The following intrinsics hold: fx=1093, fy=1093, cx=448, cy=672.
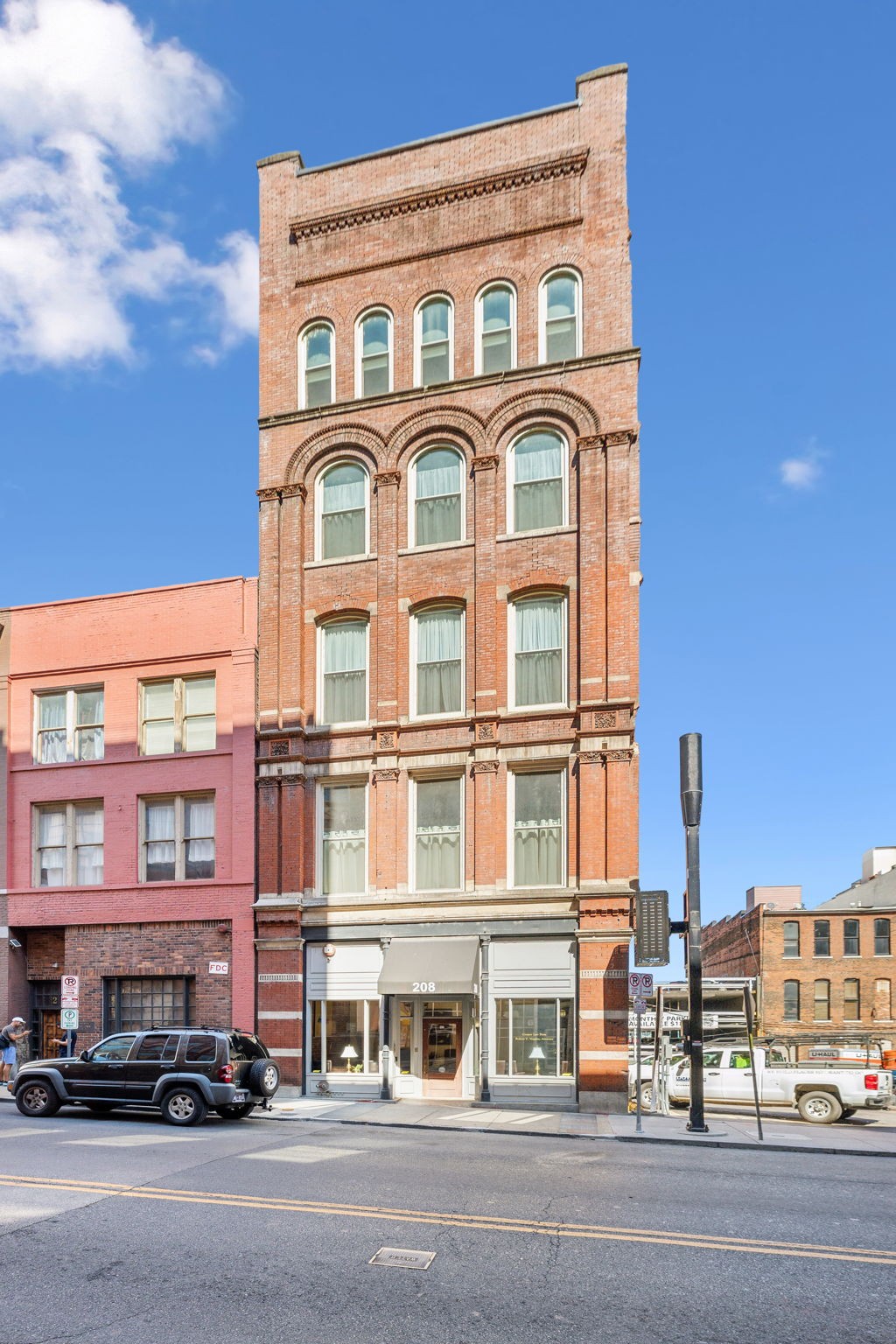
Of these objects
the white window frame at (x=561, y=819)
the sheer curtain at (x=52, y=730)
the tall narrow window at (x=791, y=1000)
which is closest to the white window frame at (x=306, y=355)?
the sheer curtain at (x=52, y=730)

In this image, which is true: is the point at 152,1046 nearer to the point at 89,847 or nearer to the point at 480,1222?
the point at 89,847

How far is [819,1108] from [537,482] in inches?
554

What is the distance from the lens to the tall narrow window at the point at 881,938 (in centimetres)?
5650

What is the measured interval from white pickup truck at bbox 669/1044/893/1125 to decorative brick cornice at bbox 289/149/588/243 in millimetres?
19304

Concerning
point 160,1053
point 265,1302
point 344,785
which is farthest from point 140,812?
point 265,1302

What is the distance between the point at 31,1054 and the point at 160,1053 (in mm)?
10149

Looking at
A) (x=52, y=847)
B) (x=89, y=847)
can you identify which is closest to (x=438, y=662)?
(x=89, y=847)

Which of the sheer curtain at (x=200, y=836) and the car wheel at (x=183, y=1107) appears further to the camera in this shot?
the sheer curtain at (x=200, y=836)

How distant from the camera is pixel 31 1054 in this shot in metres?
25.8

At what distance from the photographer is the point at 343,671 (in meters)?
25.0

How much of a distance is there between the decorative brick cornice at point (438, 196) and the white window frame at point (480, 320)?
214 centimetres

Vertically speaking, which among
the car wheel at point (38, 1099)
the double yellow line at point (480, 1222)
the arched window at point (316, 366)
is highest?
the arched window at point (316, 366)

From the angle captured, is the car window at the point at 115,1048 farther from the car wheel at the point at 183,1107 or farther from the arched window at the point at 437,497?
the arched window at the point at 437,497

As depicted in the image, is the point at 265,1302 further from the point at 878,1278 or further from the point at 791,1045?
the point at 791,1045
